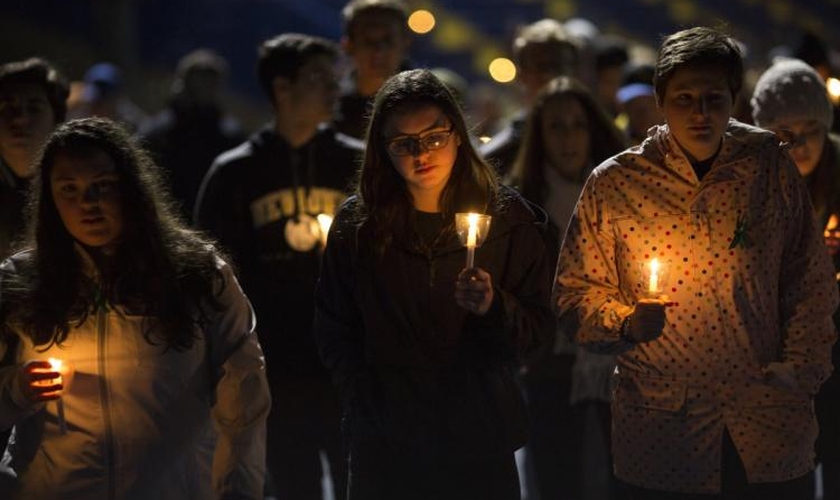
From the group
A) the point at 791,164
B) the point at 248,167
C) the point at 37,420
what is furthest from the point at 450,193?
the point at 248,167

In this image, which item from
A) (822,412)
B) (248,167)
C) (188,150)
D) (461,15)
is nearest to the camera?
(822,412)

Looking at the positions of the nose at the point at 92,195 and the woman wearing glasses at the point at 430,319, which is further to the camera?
the woman wearing glasses at the point at 430,319

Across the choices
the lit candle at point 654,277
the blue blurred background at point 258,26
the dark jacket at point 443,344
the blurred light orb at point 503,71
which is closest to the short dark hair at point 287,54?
the dark jacket at point 443,344

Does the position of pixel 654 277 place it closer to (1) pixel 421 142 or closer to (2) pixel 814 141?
(1) pixel 421 142

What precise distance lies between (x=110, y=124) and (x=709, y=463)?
2.26m

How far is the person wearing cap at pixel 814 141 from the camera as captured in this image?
7.16 meters

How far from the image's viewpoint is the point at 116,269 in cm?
539

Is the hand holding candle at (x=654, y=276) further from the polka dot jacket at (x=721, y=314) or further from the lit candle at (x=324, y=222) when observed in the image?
the lit candle at (x=324, y=222)

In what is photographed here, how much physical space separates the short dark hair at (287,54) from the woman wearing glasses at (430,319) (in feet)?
7.57

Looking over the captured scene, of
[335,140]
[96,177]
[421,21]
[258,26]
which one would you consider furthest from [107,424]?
[421,21]

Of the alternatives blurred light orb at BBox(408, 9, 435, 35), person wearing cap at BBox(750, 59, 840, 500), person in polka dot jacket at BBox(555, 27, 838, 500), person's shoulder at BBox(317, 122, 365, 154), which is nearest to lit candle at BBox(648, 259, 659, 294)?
person in polka dot jacket at BBox(555, 27, 838, 500)

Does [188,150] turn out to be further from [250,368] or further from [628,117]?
[250,368]

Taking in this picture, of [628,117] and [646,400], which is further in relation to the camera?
[628,117]

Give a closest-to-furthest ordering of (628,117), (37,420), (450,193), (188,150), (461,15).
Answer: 1. (37,420)
2. (450,193)
3. (628,117)
4. (188,150)
5. (461,15)
